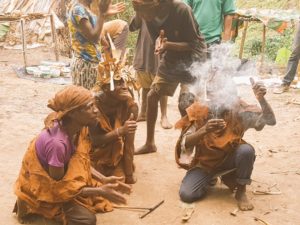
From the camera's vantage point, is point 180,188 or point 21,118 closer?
point 180,188

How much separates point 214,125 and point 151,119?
1456mm

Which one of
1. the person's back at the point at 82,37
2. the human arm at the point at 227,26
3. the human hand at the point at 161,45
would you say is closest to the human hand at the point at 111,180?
the person's back at the point at 82,37

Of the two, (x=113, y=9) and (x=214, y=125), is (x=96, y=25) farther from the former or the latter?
(x=214, y=125)

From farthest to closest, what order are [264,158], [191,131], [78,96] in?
[264,158], [191,131], [78,96]

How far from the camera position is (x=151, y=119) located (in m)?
4.98

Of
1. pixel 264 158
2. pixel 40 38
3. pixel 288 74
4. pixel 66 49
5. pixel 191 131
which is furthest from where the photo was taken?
pixel 40 38

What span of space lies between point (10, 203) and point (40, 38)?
9795 mm

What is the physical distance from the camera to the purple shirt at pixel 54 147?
3225 mm

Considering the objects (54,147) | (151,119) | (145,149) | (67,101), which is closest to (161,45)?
(151,119)

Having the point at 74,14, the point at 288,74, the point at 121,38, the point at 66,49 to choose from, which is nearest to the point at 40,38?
the point at 66,49

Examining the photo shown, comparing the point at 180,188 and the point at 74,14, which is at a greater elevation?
the point at 74,14

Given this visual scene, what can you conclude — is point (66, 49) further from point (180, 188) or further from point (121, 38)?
point (180, 188)

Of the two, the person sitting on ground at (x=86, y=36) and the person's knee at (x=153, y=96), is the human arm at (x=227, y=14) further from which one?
the person sitting on ground at (x=86, y=36)

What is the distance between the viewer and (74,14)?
162 inches
